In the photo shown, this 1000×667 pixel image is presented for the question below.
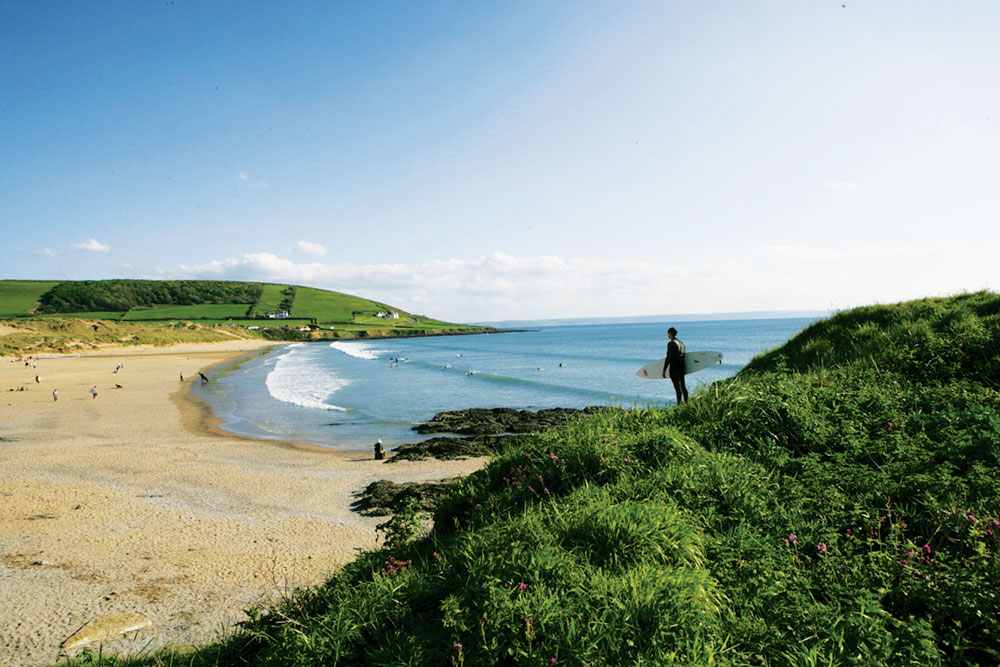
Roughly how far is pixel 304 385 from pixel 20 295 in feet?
497

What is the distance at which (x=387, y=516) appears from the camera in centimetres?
1228

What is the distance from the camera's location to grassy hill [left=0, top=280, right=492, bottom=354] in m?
113

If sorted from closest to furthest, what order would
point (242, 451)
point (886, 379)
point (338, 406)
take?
point (886, 379), point (242, 451), point (338, 406)

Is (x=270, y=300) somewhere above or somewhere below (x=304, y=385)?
above

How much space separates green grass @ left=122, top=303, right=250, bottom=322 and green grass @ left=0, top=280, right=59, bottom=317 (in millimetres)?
21580

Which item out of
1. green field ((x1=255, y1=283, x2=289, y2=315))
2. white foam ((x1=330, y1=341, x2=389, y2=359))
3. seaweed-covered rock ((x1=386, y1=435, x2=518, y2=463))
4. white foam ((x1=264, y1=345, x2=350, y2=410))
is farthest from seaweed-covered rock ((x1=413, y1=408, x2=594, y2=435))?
green field ((x1=255, y1=283, x2=289, y2=315))

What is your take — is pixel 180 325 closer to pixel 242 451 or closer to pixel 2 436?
pixel 2 436

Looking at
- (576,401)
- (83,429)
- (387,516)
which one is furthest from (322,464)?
(576,401)

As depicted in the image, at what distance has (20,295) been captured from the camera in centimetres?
13638

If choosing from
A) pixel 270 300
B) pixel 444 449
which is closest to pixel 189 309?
pixel 270 300

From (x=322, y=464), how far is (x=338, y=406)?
15464 mm

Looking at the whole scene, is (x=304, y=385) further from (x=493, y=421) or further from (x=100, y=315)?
(x=100, y=315)

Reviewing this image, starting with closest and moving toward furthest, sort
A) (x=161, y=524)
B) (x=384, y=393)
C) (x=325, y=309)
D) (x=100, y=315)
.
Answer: (x=161, y=524) → (x=384, y=393) → (x=100, y=315) → (x=325, y=309)

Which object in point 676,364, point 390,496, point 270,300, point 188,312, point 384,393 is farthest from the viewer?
point 270,300
